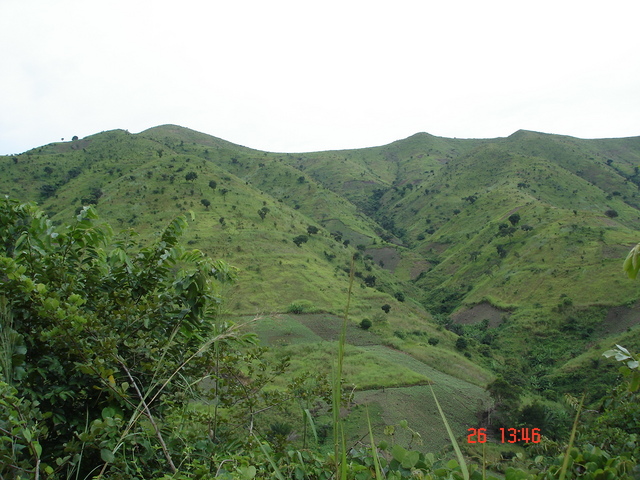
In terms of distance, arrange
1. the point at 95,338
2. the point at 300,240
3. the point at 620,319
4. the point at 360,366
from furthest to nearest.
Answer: the point at 300,240 → the point at 620,319 → the point at 360,366 → the point at 95,338

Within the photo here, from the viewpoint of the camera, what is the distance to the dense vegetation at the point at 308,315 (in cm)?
308

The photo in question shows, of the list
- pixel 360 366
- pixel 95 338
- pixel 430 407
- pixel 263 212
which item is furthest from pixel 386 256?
pixel 95 338

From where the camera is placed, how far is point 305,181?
122188 millimetres

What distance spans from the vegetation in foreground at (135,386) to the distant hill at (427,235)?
1993 centimetres

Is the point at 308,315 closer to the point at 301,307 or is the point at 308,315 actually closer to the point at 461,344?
the point at 301,307

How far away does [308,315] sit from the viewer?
44938 mm

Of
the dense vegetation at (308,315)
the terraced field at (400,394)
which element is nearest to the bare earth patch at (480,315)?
the dense vegetation at (308,315)

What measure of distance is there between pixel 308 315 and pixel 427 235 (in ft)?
234

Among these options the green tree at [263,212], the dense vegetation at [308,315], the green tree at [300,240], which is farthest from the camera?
the green tree at [263,212]

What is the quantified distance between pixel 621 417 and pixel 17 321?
700 centimetres

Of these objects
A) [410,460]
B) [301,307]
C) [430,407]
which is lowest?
[430,407]

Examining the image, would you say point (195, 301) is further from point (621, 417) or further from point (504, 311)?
point (504, 311)
